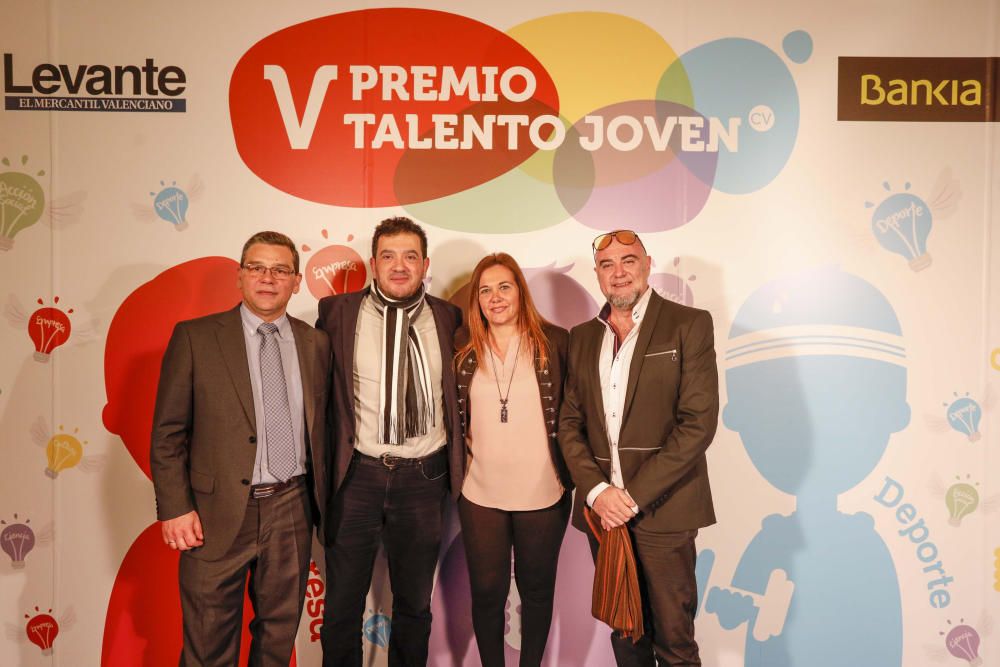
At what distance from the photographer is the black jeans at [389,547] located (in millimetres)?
2533

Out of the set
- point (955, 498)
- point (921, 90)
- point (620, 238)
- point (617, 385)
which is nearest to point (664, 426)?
point (617, 385)

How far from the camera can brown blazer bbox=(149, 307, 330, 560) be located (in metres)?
2.26

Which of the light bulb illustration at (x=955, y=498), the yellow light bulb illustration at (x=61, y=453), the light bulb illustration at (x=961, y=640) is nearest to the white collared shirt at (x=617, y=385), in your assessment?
the light bulb illustration at (x=955, y=498)

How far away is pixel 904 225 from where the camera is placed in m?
3.07

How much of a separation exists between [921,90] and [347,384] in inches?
123

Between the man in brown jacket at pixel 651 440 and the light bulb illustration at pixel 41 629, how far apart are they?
2.73m

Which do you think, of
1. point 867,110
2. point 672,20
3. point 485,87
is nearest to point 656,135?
point 672,20

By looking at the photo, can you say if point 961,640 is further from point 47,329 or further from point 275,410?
point 47,329

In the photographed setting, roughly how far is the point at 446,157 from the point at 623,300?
123 cm

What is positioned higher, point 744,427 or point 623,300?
point 623,300

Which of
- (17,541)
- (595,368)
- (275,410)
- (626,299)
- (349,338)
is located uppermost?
(626,299)

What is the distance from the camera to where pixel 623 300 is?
243 cm

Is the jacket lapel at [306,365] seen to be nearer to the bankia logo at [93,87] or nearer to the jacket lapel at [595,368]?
the jacket lapel at [595,368]

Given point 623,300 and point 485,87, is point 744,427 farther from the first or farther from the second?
point 485,87
